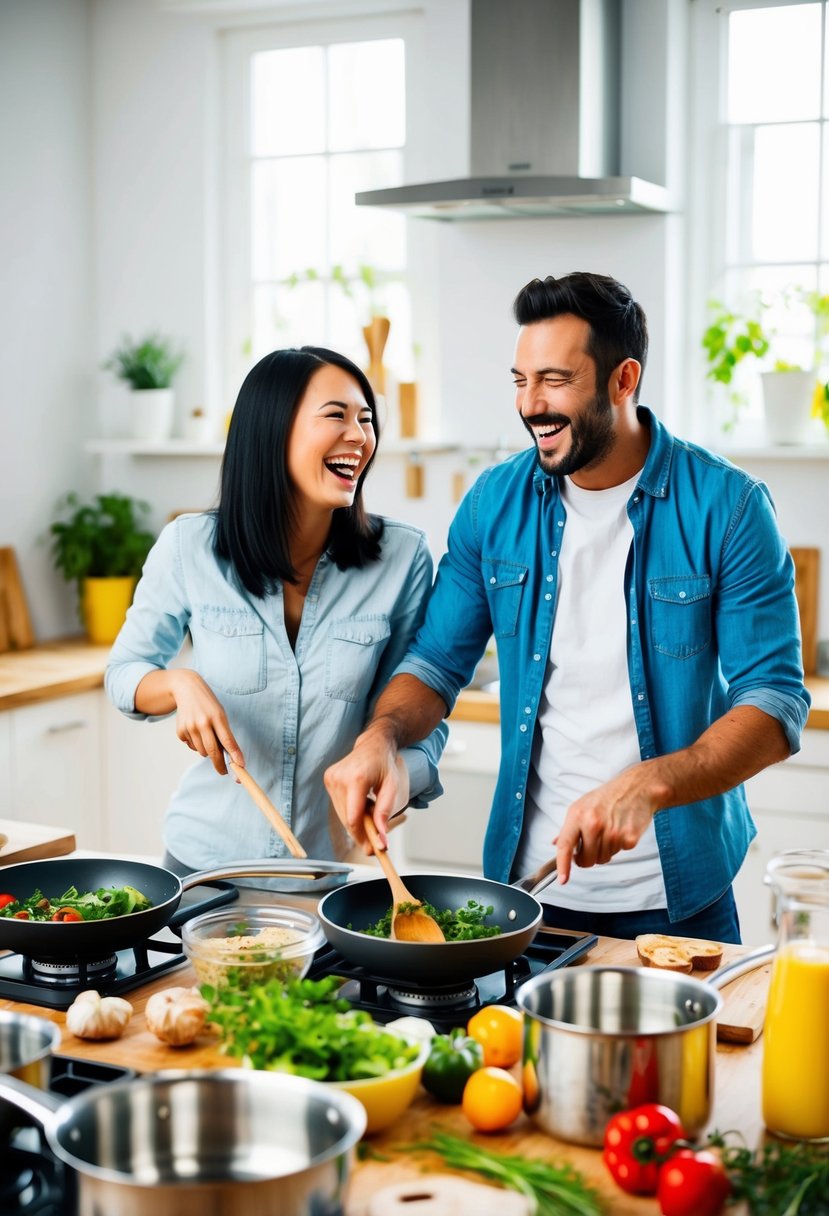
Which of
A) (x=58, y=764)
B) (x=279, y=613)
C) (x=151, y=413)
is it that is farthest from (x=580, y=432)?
(x=151, y=413)

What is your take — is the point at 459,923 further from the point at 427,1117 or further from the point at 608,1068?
the point at 608,1068

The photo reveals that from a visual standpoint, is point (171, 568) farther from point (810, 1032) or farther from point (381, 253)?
point (381, 253)

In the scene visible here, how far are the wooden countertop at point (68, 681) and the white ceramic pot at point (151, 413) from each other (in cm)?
72

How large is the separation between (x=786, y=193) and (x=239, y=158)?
5.88 feet

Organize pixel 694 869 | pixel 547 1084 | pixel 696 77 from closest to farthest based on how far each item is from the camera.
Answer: pixel 547 1084, pixel 694 869, pixel 696 77

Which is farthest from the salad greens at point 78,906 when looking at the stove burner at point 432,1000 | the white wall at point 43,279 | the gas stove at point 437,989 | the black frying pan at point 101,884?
the white wall at point 43,279

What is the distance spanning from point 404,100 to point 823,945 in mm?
3570

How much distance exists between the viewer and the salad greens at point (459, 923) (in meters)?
1.58

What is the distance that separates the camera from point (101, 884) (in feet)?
6.03

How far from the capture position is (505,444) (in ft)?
13.6

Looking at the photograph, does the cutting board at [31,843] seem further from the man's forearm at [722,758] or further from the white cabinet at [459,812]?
the white cabinet at [459,812]

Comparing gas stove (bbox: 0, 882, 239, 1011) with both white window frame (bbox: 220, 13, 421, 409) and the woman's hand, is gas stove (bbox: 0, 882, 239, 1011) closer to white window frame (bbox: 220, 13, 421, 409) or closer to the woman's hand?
the woman's hand

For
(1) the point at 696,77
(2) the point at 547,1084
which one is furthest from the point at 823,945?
(1) the point at 696,77

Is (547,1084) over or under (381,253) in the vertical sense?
under
